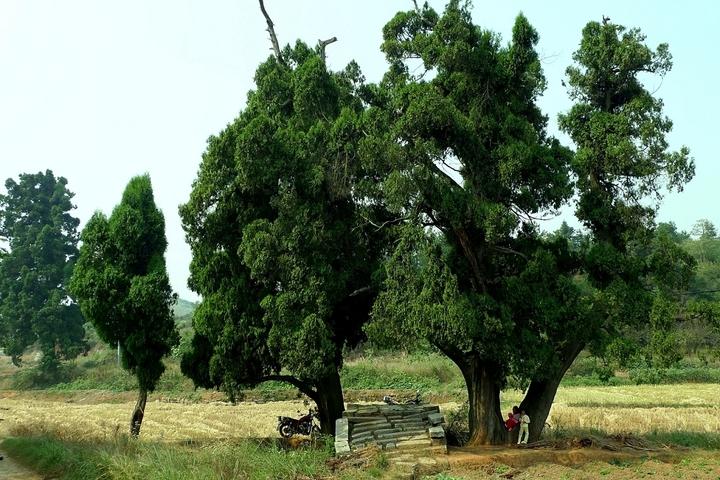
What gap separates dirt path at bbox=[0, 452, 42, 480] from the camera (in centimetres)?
1461

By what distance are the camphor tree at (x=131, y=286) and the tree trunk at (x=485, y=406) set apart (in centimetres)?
925

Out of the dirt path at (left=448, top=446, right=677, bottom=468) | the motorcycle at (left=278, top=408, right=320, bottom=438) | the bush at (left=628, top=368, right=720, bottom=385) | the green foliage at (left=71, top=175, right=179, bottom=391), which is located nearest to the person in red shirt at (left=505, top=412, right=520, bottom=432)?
the dirt path at (left=448, top=446, right=677, bottom=468)

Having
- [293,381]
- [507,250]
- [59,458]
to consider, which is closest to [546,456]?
[507,250]

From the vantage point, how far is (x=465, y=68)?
53.5ft

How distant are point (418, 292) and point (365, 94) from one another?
26.4 feet

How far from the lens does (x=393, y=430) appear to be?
16.4 metres

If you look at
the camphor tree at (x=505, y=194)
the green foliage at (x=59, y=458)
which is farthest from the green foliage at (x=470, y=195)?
the green foliage at (x=59, y=458)

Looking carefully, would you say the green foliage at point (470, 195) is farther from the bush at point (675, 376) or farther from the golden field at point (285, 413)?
the bush at point (675, 376)

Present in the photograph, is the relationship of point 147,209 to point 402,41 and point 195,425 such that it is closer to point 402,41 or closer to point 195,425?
point 402,41

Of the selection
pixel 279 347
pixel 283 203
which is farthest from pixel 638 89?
pixel 279 347

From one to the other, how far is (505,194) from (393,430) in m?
6.83

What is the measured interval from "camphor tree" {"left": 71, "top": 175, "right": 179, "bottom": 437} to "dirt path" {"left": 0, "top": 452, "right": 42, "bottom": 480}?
328 centimetres

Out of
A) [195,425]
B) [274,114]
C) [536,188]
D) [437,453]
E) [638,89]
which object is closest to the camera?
[437,453]

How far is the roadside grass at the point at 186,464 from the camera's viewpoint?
36.2 feet
